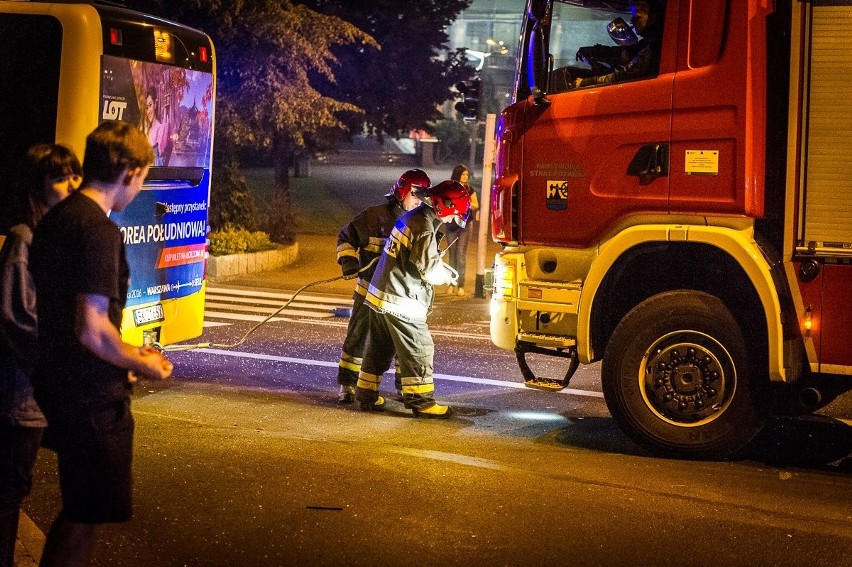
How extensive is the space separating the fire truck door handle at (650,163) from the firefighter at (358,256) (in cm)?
198

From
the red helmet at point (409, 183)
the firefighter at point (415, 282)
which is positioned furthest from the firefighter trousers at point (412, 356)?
the red helmet at point (409, 183)

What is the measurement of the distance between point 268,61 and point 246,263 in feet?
12.6

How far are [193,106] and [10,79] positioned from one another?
5.22 feet

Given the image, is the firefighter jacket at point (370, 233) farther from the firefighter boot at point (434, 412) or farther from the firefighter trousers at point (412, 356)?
the firefighter boot at point (434, 412)

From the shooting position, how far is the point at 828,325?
260 inches

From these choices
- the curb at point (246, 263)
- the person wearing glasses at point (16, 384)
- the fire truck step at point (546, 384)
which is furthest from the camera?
the curb at point (246, 263)

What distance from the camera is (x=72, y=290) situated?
371 cm

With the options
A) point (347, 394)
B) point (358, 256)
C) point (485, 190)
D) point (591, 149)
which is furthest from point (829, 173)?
point (485, 190)

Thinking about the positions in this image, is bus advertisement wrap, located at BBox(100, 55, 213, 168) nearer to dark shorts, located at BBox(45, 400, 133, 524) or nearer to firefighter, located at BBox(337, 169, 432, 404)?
firefighter, located at BBox(337, 169, 432, 404)

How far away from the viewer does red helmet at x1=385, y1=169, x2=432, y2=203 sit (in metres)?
8.34

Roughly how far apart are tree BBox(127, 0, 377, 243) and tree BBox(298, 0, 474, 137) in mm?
5514

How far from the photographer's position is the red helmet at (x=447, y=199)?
7887 millimetres

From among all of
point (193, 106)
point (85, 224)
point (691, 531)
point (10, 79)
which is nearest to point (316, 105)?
point (193, 106)

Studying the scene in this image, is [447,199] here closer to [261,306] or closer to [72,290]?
[72,290]
